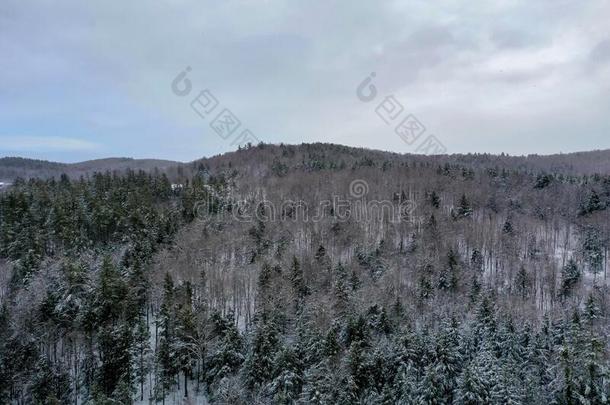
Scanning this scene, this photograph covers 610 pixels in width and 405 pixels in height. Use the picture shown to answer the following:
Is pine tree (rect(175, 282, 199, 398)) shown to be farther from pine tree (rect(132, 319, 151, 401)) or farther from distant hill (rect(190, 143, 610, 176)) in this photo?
distant hill (rect(190, 143, 610, 176))

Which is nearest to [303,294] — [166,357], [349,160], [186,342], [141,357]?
[186,342]

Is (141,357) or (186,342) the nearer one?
(141,357)

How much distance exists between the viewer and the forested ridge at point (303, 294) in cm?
3872

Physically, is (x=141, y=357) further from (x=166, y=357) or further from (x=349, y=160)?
(x=349, y=160)

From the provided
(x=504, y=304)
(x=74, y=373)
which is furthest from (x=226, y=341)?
(x=504, y=304)

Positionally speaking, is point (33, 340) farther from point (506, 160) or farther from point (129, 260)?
point (506, 160)

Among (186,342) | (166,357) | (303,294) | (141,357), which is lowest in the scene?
(166,357)

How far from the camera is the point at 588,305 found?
51875mm

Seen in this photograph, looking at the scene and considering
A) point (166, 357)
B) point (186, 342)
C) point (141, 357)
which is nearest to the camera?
point (141, 357)

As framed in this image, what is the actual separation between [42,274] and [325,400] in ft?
125

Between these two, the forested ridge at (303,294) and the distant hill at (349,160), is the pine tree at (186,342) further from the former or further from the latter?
the distant hill at (349,160)

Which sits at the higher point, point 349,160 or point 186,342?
point 349,160

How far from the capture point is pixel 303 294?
58156mm

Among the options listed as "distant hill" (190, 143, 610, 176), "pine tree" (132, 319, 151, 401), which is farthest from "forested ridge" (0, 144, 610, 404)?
"distant hill" (190, 143, 610, 176)
